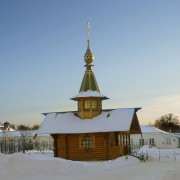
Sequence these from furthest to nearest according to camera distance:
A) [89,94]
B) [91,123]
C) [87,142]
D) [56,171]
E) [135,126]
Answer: [135,126]
[89,94]
[91,123]
[87,142]
[56,171]

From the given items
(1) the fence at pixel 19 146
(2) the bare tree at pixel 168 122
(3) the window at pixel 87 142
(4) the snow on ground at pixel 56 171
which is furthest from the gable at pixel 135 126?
(2) the bare tree at pixel 168 122

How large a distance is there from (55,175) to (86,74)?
15.6 meters

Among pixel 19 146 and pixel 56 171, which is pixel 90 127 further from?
pixel 19 146

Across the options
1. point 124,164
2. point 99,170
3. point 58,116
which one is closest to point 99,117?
point 58,116

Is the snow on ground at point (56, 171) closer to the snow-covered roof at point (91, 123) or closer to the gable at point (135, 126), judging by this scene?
the snow-covered roof at point (91, 123)

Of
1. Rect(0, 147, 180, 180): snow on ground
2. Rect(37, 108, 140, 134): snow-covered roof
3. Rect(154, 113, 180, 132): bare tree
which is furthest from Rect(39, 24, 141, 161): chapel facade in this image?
Rect(154, 113, 180, 132): bare tree

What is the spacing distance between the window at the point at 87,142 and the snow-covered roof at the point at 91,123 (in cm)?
95

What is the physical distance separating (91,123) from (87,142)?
1670mm

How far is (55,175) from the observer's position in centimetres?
1772

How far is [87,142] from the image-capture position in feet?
94.8

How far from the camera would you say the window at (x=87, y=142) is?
94.0ft

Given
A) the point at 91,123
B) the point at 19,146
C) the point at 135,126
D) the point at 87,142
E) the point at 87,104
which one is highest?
the point at 87,104

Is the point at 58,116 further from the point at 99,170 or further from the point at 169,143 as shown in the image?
the point at 169,143

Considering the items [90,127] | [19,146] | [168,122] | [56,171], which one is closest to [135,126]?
[90,127]
